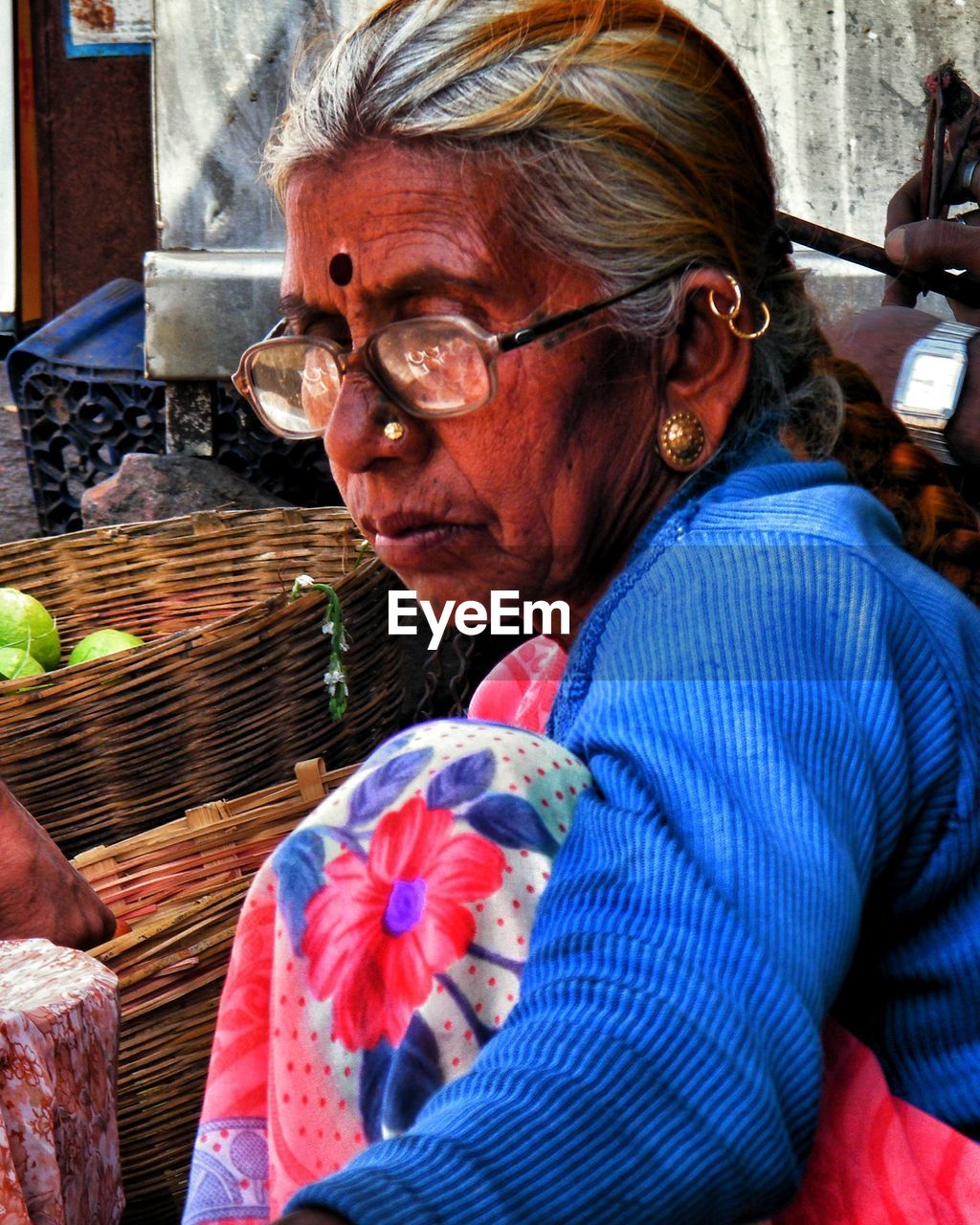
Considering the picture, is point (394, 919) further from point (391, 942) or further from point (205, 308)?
point (205, 308)

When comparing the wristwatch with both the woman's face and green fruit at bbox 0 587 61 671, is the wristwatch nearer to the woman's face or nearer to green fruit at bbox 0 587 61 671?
the woman's face

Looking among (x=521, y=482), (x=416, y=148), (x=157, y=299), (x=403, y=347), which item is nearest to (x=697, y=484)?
(x=521, y=482)

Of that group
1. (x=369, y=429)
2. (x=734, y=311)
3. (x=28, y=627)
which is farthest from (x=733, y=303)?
(x=28, y=627)

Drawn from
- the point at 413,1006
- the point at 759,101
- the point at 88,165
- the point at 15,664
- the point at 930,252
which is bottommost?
the point at 15,664

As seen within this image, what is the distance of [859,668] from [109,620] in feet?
11.1

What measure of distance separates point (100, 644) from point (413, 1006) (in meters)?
2.91

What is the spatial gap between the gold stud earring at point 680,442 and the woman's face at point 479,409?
2 cm

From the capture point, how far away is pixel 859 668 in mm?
1112

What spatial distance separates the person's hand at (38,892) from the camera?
222 centimetres

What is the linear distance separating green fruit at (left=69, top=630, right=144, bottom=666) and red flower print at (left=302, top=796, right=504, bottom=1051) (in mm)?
2768

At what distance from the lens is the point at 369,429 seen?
1.59m

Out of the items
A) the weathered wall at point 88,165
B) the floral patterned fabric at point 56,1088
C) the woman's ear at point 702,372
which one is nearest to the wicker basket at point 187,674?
the floral patterned fabric at point 56,1088

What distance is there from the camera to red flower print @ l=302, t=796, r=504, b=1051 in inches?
46.8

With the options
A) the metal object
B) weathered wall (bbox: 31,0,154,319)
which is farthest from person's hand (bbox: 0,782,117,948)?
weathered wall (bbox: 31,0,154,319)
